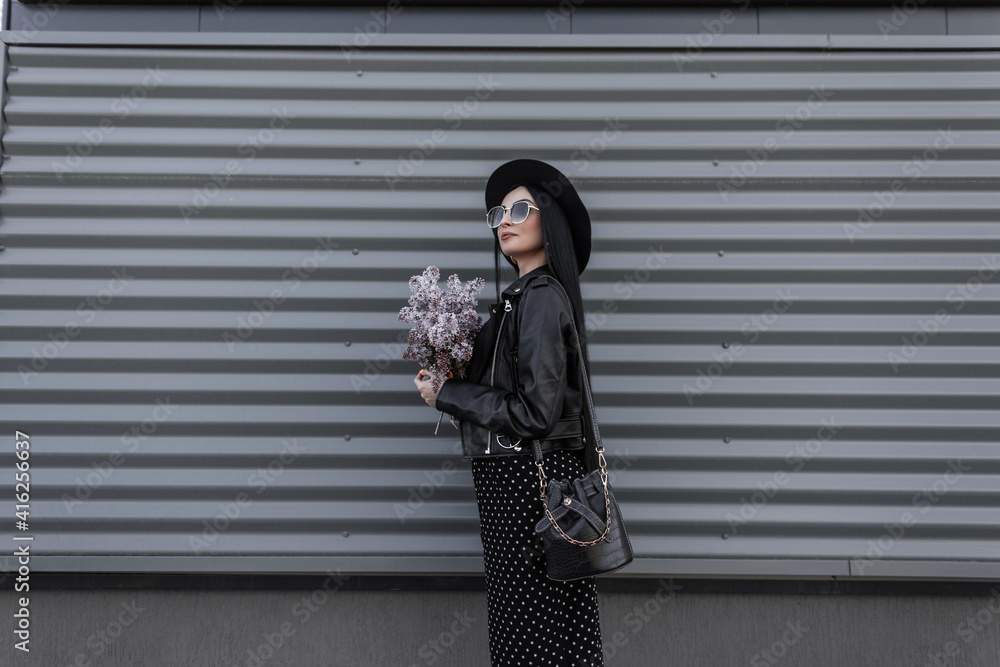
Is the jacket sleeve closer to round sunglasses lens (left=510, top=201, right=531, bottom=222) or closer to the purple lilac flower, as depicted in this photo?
the purple lilac flower

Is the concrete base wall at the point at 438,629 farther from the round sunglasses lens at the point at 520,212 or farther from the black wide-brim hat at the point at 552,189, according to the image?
the round sunglasses lens at the point at 520,212

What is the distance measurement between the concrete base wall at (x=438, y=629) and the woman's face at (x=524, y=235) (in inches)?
73.0

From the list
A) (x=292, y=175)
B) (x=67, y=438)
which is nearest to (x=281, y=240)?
(x=292, y=175)

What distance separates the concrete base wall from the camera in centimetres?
332

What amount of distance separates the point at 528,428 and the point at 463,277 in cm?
138

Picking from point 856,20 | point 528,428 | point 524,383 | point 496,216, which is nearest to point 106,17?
point 496,216

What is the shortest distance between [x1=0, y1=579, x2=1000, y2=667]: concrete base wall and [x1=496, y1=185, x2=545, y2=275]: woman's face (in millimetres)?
1853

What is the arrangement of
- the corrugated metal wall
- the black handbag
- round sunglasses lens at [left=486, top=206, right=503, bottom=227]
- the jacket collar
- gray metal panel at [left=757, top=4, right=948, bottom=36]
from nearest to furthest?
the black handbag
the jacket collar
round sunglasses lens at [left=486, top=206, right=503, bottom=227]
the corrugated metal wall
gray metal panel at [left=757, top=4, right=948, bottom=36]

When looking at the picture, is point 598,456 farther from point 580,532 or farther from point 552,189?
point 552,189

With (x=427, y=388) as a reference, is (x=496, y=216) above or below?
above

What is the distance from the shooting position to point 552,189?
8.65 ft

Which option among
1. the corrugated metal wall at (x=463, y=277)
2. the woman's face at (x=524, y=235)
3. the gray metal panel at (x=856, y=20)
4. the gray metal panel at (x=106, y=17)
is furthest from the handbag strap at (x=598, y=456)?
the gray metal panel at (x=106, y=17)

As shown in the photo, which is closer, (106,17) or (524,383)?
(524,383)

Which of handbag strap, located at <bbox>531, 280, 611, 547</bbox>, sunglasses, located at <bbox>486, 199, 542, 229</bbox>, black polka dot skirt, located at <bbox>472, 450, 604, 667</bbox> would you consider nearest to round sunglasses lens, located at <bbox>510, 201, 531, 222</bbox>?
sunglasses, located at <bbox>486, 199, 542, 229</bbox>
